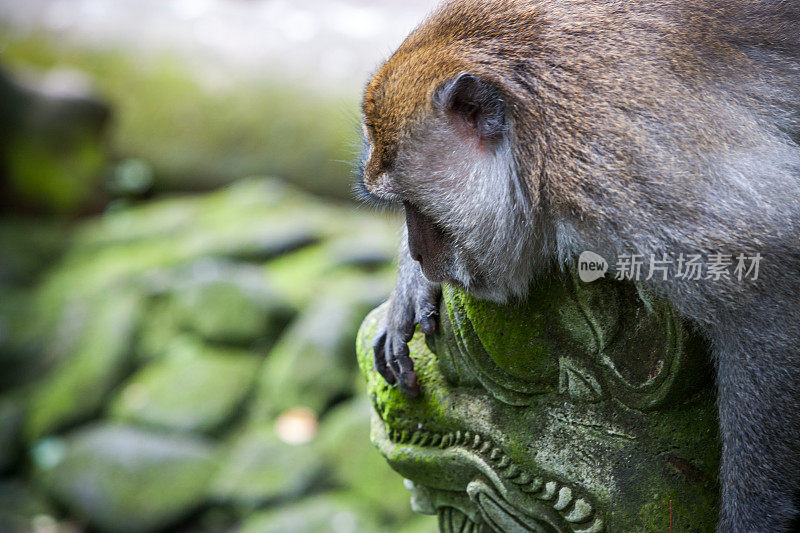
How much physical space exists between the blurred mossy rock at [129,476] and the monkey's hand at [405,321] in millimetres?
3377

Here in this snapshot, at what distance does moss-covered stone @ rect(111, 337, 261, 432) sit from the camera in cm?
544

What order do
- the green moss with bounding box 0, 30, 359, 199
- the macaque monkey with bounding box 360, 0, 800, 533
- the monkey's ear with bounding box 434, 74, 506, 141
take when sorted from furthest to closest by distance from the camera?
the green moss with bounding box 0, 30, 359, 199 < the monkey's ear with bounding box 434, 74, 506, 141 < the macaque monkey with bounding box 360, 0, 800, 533

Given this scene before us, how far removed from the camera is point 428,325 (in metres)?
2.11

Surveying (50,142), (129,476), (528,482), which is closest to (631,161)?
(528,482)

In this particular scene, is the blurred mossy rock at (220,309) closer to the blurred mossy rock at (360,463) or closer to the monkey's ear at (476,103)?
the blurred mossy rock at (360,463)

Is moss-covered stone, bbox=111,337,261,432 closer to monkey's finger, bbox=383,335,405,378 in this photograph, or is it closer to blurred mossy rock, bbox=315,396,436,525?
blurred mossy rock, bbox=315,396,436,525

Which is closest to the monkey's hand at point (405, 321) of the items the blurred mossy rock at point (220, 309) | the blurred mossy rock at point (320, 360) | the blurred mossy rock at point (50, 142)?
the blurred mossy rock at point (320, 360)

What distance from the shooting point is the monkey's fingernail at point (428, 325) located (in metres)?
2.11

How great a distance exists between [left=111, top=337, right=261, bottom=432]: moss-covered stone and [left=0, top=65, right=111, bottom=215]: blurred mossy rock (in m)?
2.36

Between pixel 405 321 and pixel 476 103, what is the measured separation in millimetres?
671

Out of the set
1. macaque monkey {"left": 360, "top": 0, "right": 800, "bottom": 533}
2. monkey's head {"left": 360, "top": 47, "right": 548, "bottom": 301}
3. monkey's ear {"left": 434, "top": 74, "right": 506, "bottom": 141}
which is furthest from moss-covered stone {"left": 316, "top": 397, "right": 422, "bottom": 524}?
monkey's ear {"left": 434, "top": 74, "right": 506, "bottom": 141}

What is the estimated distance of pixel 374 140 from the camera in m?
2.05

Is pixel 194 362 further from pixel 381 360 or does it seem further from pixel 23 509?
pixel 381 360

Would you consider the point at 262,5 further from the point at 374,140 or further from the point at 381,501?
the point at 374,140
